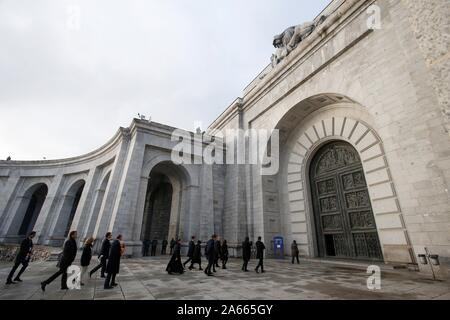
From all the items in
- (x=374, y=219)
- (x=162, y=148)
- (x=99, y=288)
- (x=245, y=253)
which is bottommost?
(x=99, y=288)

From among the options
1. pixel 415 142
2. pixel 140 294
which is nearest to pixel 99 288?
pixel 140 294

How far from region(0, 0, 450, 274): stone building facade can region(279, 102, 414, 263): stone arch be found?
53 millimetres

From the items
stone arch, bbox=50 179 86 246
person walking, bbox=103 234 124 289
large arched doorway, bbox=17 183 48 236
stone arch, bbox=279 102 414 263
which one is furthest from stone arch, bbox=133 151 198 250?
large arched doorway, bbox=17 183 48 236

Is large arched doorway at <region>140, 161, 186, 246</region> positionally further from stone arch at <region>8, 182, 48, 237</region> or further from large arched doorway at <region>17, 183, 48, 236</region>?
large arched doorway at <region>17, 183, 48, 236</region>

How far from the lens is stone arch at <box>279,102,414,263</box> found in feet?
25.7

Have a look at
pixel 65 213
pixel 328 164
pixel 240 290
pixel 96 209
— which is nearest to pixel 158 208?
pixel 96 209

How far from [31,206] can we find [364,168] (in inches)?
1098

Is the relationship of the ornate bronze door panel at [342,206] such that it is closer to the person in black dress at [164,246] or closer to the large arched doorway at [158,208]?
the person in black dress at [164,246]

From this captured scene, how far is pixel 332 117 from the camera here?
11047mm

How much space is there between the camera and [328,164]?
37.6 feet

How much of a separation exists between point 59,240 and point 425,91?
76.0ft
